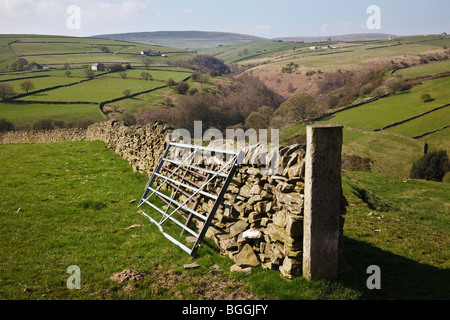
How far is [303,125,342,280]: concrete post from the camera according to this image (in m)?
4.91

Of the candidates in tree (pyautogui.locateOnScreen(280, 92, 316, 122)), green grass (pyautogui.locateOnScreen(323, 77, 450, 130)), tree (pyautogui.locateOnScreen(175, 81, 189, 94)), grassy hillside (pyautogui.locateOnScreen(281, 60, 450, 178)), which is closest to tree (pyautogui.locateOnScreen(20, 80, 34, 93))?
tree (pyautogui.locateOnScreen(175, 81, 189, 94))

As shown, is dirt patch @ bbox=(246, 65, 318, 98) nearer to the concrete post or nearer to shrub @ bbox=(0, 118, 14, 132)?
shrub @ bbox=(0, 118, 14, 132)

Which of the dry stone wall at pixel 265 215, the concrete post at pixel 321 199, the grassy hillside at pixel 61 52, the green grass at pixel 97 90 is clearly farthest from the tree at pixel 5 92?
the concrete post at pixel 321 199

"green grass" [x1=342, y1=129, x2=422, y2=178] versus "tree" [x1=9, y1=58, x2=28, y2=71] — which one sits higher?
"tree" [x1=9, y1=58, x2=28, y2=71]

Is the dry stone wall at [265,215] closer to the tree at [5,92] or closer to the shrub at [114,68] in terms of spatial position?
the tree at [5,92]

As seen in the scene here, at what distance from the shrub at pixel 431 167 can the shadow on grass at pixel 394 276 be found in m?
34.8

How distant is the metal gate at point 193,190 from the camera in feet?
22.1

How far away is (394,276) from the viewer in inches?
231

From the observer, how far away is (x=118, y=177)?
12227mm

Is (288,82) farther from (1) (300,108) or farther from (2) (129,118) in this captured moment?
(2) (129,118)

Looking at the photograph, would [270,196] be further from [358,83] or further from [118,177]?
[358,83]

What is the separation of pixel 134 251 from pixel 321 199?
4.29 m

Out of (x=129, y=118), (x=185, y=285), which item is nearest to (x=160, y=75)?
(x=129, y=118)

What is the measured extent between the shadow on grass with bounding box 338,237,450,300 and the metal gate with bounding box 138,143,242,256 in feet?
10.4
